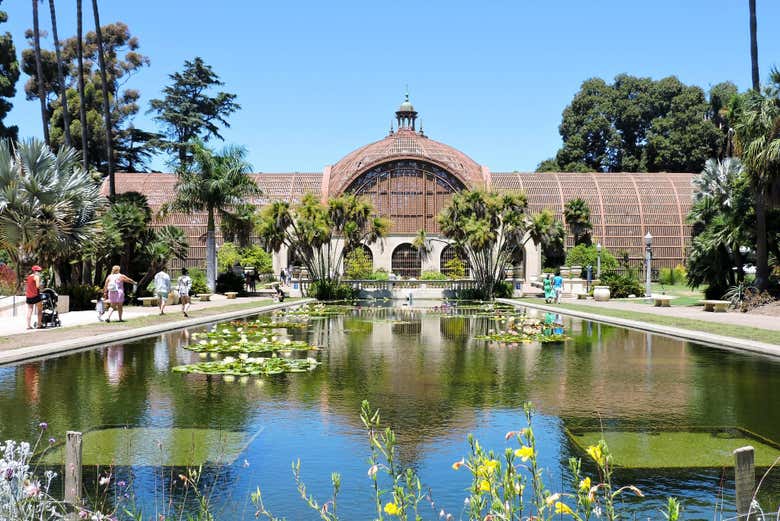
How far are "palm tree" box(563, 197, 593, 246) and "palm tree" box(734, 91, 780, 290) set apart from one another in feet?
95.0

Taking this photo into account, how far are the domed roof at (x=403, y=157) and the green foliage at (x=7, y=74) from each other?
2337 cm

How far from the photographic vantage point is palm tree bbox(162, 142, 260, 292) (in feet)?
133

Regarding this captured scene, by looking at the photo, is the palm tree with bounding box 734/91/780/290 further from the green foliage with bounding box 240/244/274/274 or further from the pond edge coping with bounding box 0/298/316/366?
the green foliage with bounding box 240/244/274/274

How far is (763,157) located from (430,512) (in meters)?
23.5

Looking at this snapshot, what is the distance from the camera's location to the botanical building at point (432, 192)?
56.8 m

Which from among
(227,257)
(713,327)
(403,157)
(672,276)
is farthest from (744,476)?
(672,276)

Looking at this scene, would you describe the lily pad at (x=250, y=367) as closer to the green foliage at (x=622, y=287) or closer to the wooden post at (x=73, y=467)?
the wooden post at (x=73, y=467)

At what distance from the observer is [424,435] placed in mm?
8008

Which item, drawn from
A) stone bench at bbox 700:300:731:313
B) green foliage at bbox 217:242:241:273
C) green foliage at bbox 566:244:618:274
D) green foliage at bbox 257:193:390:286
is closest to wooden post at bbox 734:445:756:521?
stone bench at bbox 700:300:731:313

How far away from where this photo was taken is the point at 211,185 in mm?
39906

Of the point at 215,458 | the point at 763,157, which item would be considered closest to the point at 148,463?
the point at 215,458

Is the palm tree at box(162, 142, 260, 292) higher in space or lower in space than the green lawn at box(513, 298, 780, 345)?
higher

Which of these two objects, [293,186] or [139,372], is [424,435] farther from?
[293,186]

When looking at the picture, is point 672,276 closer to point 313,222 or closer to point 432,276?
point 432,276
